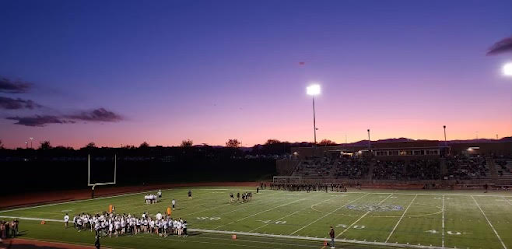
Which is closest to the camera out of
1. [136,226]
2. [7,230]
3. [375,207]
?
[7,230]

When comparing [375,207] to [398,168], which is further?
[398,168]

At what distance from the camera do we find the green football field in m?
23.6

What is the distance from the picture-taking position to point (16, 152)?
138m

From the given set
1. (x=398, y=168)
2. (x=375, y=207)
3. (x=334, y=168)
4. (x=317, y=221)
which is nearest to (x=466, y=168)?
(x=398, y=168)

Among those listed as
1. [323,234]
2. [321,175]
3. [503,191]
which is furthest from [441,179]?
[323,234]

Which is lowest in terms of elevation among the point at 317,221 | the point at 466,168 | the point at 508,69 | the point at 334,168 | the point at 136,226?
the point at 317,221

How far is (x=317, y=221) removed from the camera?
99.7 feet

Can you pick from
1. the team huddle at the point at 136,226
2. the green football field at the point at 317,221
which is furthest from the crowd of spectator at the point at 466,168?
the team huddle at the point at 136,226

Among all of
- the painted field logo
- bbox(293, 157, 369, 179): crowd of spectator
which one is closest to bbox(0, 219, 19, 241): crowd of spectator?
the painted field logo

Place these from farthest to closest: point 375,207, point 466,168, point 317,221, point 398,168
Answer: point 398,168
point 466,168
point 375,207
point 317,221

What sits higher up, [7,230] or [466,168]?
[466,168]

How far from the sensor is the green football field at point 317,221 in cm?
2356

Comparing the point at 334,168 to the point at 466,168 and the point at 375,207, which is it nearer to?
the point at 466,168

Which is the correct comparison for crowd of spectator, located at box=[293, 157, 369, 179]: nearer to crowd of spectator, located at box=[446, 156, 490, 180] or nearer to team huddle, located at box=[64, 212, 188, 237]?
crowd of spectator, located at box=[446, 156, 490, 180]
